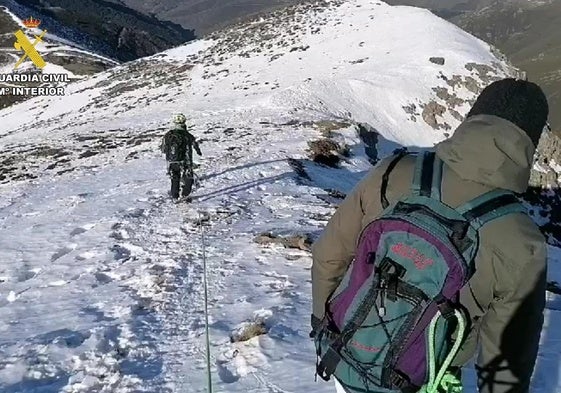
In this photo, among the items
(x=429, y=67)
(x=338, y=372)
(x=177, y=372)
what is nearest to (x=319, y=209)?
(x=177, y=372)

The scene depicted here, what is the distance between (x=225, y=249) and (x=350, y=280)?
872 cm

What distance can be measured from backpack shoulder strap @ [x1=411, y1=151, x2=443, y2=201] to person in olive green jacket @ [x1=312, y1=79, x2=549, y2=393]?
0.03 m

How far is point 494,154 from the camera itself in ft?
8.54

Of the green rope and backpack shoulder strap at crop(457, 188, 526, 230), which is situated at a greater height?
backpack shoulder strap at crop(457, 188, 526, 230)

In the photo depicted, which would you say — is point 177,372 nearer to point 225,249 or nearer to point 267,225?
point 225,249

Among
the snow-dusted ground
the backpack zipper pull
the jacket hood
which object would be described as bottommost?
the snow-dusted ground

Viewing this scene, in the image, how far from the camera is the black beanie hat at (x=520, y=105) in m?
2.67

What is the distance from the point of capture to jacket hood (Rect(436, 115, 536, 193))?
2594 mm

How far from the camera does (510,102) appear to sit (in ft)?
8.85

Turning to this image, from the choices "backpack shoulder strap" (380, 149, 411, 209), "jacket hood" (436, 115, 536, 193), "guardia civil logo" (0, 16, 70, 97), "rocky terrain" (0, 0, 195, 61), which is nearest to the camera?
"jacket hood" (436, 115, 536, 193)

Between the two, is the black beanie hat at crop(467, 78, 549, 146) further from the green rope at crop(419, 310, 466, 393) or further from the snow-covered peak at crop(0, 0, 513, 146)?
the snow-covered peak at crop(0, 0, 513, 146)

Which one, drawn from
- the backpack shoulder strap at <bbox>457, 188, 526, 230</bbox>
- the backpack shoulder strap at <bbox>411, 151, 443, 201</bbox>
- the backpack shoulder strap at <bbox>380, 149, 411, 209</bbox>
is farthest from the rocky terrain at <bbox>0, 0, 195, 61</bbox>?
the backpack shoulder strap at <bbox>457, 188, 526, 230</bbox>

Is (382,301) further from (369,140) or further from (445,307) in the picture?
(369,140)

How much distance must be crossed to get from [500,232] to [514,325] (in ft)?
1.69
